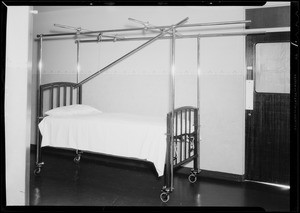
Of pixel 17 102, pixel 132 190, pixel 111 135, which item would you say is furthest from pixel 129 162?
pixel 17 102

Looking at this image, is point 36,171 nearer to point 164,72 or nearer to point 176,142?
point 176,142

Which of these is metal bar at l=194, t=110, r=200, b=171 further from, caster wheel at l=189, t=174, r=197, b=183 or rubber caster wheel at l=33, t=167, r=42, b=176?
rubber caster wheel at l=33, t=167, r=42, b=176

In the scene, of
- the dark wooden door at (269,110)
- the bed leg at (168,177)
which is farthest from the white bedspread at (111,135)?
the dark wooden door at (269,110)

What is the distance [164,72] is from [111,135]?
4.12 ft

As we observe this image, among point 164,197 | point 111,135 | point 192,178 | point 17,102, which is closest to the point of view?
point 17,102

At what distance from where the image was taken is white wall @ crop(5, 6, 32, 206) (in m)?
2.05

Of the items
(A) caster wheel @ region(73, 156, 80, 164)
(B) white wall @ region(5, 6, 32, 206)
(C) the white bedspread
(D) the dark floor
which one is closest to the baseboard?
(D) the dark floor

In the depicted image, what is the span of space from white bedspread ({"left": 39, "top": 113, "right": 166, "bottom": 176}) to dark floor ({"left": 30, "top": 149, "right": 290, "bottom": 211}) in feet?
1.33

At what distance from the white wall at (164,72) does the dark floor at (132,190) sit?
1.30 ft

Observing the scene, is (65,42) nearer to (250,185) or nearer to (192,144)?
(192,144)

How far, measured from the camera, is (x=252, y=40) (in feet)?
11.3

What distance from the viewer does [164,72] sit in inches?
156

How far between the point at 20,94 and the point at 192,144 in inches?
81.4

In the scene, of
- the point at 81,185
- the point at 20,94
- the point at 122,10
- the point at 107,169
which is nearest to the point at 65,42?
the point at 122,10
